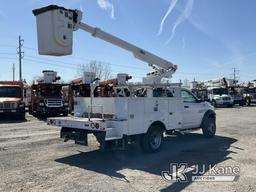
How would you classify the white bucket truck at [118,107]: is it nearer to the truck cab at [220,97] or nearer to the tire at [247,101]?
the truck cab at [220,97]

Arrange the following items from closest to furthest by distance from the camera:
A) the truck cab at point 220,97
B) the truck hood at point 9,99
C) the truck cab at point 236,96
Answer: the truck hood at point 9,99 → the truck cab at point 220,97 → the truck cab at point 236,96

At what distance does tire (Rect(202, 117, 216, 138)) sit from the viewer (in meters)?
13.1

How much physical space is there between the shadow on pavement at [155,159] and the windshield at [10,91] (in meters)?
14.8

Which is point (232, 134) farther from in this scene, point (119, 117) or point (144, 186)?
point (144, 186)

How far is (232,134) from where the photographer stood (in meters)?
14.2

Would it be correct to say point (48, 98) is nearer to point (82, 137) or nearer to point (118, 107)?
point (82, 137)

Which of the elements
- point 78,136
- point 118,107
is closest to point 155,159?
point 118,107

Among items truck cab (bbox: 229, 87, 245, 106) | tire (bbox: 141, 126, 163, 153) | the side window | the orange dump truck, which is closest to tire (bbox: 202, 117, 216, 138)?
the side window

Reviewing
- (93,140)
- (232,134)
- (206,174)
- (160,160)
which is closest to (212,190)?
(206,174)

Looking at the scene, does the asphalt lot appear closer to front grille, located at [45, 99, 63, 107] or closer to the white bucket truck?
the white bucket truck

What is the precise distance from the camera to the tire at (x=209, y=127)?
42.9ft

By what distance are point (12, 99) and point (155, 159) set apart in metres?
15.9

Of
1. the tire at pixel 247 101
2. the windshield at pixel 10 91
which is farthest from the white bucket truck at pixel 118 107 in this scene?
the tire at pixel 247 101

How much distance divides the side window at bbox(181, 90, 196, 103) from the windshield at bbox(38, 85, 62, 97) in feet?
47.5
